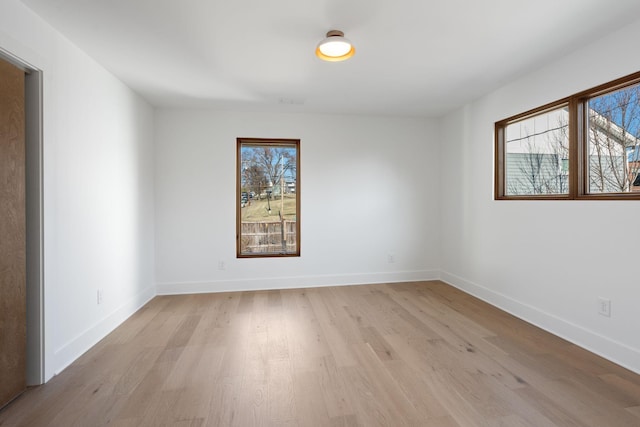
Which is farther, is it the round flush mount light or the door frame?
the round flush mount light

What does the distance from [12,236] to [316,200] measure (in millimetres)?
3121

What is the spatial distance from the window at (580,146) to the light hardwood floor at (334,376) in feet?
4.34

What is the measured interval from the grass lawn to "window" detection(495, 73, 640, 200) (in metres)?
2.68

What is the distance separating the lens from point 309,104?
3.93 metres

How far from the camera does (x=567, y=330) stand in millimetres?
2652

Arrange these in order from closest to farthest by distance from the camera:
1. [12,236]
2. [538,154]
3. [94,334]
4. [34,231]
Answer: [12,236] → [34,231] → [94,334] → [538,154]

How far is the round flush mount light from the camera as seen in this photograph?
88.0 inches

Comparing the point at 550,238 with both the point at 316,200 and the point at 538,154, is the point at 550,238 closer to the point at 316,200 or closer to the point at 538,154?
the point at 538,154

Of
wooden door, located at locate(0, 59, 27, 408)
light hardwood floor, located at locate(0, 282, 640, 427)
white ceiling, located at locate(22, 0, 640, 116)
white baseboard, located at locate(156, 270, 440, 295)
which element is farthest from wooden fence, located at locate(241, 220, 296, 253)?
wooden door, located at locate(0, 59, 27, 408)

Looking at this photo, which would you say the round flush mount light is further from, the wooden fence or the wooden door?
the wooden fence

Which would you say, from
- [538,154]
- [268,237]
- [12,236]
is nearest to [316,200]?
[268,237]

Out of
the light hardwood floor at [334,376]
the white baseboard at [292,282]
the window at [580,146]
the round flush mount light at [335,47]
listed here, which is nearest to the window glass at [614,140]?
the window at [580,146]

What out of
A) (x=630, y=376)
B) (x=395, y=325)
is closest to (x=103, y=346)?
(x=395, y=325)

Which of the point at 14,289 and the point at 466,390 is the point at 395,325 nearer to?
the point at 466,390
